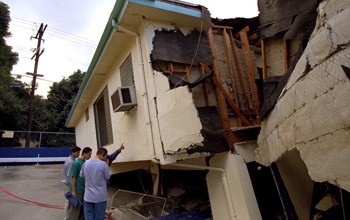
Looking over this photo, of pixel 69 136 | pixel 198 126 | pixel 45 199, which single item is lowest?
pixel 45 199

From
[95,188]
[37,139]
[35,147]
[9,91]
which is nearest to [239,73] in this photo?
[95,188]

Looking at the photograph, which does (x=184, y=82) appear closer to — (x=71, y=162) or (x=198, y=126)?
(x=198, y=126)

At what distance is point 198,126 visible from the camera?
4.03 m

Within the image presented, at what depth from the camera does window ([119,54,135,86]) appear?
5461mm

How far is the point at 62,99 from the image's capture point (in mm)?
24969

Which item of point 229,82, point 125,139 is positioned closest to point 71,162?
point 125,139

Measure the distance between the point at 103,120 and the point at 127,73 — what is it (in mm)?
3185

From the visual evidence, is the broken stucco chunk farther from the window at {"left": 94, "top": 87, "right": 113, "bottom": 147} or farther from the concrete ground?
the concrete ground

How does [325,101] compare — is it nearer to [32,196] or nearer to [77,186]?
[77,186]

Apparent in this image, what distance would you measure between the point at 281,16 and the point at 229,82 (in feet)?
5.27

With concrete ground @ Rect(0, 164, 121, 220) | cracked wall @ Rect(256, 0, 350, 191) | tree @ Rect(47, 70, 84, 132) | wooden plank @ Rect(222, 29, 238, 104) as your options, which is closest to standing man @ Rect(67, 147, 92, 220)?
concrete ground @ Rect(0, 164, 121, 220)

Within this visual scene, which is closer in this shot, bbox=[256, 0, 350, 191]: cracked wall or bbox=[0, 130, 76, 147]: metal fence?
bbox=[256, 0, 350, 191]: cracked wall

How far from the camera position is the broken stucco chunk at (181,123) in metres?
3.99

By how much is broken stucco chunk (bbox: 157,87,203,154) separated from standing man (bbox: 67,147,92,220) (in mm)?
2094
